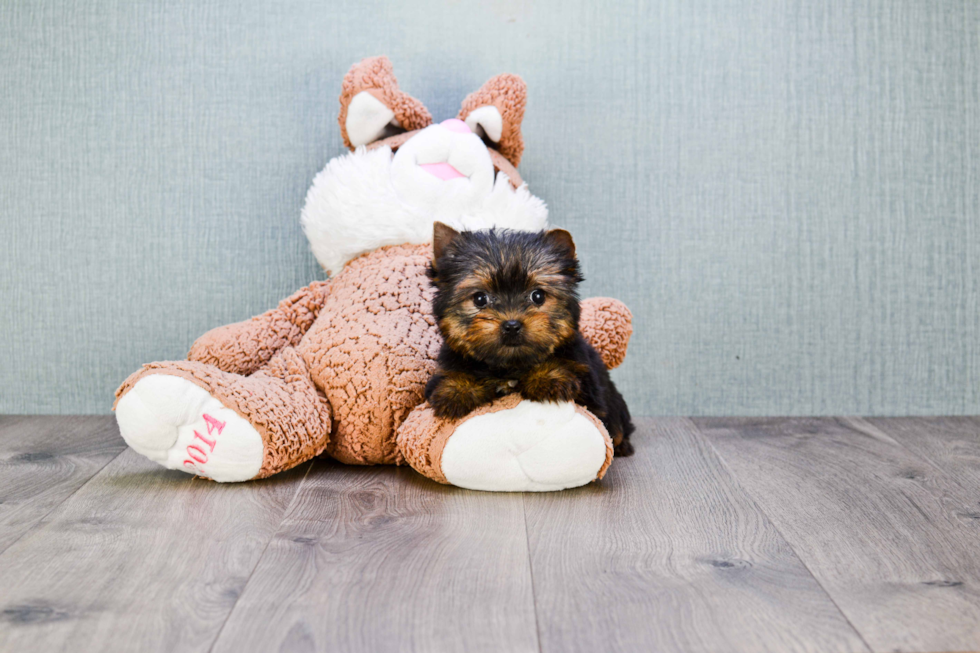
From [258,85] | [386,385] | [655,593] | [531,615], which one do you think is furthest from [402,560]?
[258,85]

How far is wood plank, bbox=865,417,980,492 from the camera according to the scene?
1.76 meters

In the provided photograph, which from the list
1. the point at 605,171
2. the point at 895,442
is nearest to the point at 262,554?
the point at 605,171

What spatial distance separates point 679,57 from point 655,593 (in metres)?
1.61

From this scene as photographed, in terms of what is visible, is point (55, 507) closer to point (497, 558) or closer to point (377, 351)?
point (377, 351)

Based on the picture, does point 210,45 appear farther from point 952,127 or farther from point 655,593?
point 952,127

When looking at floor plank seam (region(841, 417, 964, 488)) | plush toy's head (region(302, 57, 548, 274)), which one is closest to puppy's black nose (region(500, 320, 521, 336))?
plush toy's head (region(302, 57, 548, 274))

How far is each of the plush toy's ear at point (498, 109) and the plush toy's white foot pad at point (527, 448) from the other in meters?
0.81

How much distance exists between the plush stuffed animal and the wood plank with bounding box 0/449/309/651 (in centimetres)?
9

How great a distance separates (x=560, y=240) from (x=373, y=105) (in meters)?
0.71

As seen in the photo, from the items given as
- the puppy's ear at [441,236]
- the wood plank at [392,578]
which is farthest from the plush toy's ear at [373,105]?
the wood plank at [392,578]

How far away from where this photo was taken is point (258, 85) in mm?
2188

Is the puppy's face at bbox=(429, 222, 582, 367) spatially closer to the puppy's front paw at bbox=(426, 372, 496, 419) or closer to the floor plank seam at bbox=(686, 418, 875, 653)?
the puppy's front paw at bbox=(426, 372, 496, 419)

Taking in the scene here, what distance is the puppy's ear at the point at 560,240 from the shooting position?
4.87 feet

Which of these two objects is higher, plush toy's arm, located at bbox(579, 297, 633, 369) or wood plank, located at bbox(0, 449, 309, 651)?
plush toy's arm, located at bbox(579, 297, 633, 369)
